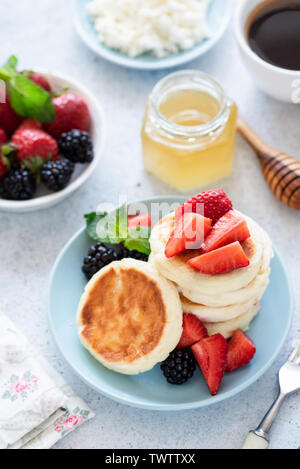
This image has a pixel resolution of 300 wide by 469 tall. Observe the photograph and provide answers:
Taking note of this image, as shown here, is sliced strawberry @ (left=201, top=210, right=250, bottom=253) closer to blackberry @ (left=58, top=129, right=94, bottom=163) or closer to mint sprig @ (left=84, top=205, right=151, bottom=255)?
mint sprig @ (left=84, top=205, right=151, bottom=255)

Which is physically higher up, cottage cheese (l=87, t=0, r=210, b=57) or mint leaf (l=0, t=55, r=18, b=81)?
mint leaf (l=0, t=55, r=18, b=81)

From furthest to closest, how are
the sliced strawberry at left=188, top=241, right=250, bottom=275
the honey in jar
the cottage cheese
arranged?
the cottage cheese < the honey in jar < the sliced strawberry at left=188, top=241, right=250, bottom=275

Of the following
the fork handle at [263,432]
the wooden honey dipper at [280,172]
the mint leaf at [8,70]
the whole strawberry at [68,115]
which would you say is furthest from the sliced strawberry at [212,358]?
the mint leaf at [8,70]

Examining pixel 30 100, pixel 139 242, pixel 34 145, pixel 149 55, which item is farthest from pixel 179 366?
pixel 149 55

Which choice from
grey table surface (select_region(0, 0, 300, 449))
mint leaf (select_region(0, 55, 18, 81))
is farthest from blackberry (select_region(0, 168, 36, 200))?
mint leaf (select_region(0, 55, 18, 81))

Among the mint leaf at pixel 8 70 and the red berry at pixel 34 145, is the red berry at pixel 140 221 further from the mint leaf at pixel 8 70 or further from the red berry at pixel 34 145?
the mint leaf at pixel 8 70

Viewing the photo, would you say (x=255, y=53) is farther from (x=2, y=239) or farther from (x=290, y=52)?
(x=2, y=239)

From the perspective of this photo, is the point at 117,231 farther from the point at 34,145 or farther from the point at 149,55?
the point at 149,55
